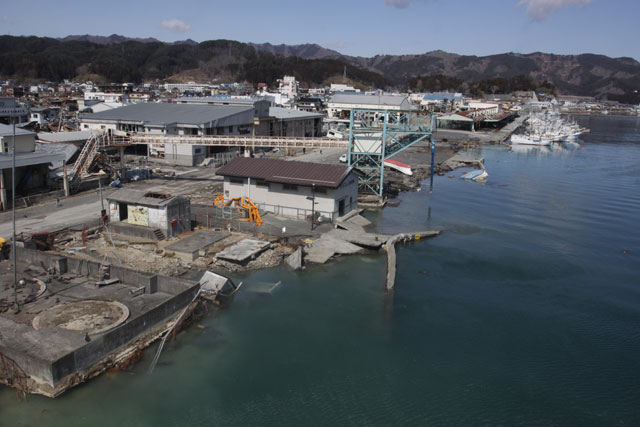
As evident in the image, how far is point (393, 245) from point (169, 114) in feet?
105

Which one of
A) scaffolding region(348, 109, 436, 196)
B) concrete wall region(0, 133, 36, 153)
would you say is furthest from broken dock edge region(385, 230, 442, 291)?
concrete wall region(0, 133, 36, 153)

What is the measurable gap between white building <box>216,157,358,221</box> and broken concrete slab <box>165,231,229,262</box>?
4.57 meters

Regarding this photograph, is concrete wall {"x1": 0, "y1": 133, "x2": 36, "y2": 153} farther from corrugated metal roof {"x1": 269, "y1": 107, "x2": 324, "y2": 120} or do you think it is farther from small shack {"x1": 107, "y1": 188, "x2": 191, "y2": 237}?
corrugated metal roof {"x1": 269, "y1": 107, "x2": 324, "y2": 120}

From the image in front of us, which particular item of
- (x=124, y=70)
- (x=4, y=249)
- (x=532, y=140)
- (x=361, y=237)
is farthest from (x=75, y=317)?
(x=124, y=70)

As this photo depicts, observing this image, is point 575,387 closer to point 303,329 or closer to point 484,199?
point 303,329

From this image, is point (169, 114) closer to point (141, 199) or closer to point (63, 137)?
point (63, 137)

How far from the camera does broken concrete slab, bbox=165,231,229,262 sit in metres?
21.1

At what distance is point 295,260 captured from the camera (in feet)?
70.4

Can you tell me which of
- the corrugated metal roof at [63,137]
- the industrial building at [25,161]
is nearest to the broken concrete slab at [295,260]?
the industrial building at [25,161]

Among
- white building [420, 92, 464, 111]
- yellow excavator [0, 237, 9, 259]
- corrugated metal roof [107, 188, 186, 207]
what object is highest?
white building [420, 92, 464, 111]

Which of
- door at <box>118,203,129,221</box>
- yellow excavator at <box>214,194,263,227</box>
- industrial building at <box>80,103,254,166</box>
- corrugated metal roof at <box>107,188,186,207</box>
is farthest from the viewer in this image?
industrial building at <box>80,103,254,166</box>

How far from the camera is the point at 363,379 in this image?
1436 centimetres

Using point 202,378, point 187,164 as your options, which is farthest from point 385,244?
point 187,164

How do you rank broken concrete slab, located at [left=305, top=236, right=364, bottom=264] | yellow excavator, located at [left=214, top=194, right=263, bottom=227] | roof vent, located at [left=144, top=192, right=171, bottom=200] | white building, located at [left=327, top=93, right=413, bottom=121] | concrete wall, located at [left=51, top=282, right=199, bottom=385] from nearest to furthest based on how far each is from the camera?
concrete wall, located at [left=51, top=282, right=199, bottom=385] < broken concrete slab, located at [left=305, top=236, right=364, bottom=264] < roof vent, located at [left=144, top=192, right=171, bottom=200] < yellow excavator, located at [left=214, top=194, right=263, bottom=227] < white building, located at [left=327, top=93, right=413, bottom=121]
